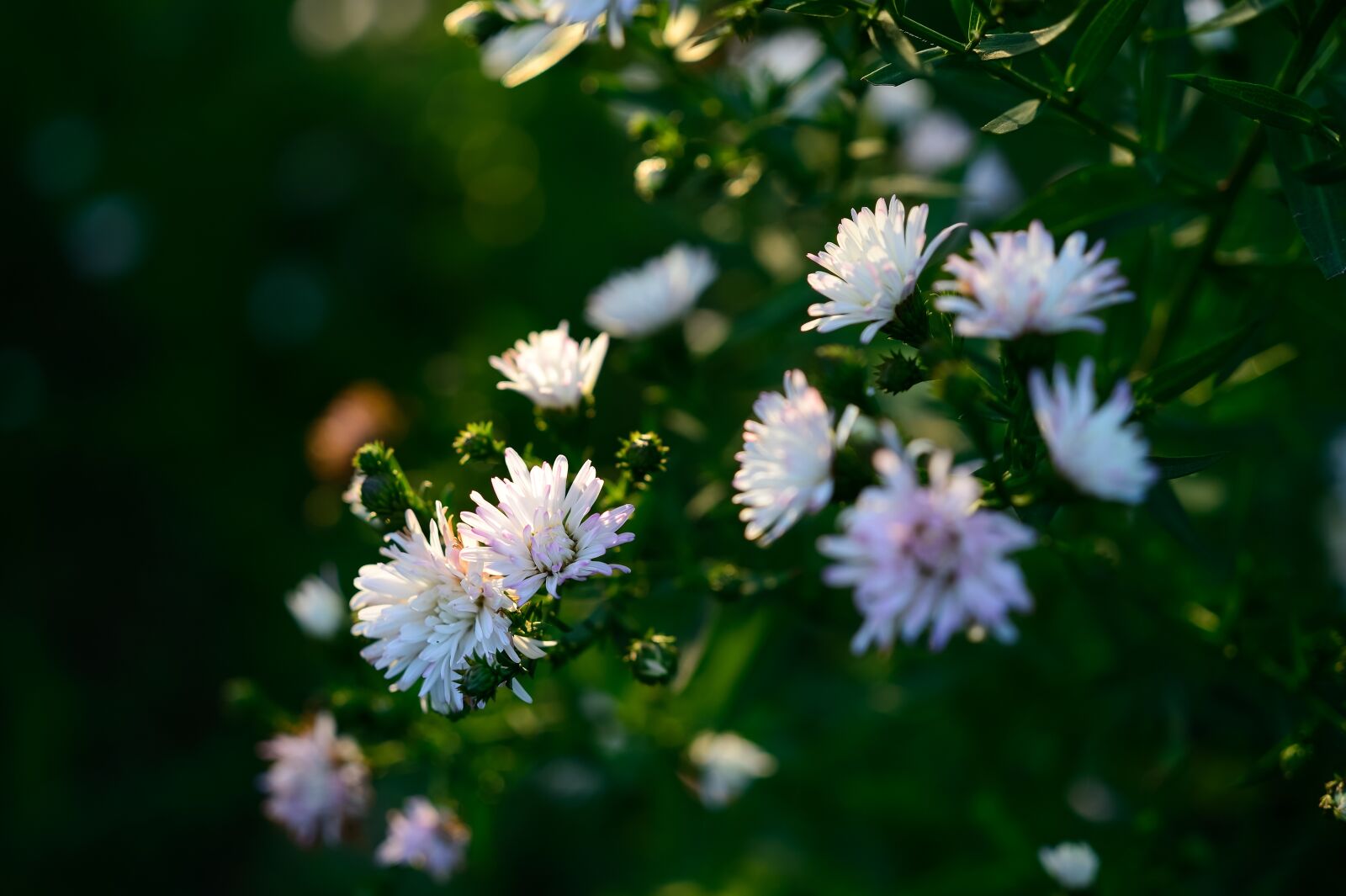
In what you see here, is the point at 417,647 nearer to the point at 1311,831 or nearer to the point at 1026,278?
the point at 1026,278

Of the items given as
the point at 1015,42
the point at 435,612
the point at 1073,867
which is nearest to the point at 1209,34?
the point at 1015,42

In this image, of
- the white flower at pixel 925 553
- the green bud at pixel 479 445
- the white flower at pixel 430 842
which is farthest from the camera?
the white flower at pixel 430 842

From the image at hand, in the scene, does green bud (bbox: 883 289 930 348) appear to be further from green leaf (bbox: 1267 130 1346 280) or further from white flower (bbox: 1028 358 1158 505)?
green leaf (bbox: 1267 130 1346 280)

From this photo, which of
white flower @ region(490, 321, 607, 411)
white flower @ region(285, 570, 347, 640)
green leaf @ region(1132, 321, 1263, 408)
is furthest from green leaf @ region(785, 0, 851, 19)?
white flower @ region(285, 570, 347, 640)

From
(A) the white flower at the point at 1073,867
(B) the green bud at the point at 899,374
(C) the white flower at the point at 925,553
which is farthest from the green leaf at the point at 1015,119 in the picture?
(A) the white flower at the point at 1073,867

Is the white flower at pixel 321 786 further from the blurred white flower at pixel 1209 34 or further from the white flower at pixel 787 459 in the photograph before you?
the blurred white flower at pixel 1209 34
